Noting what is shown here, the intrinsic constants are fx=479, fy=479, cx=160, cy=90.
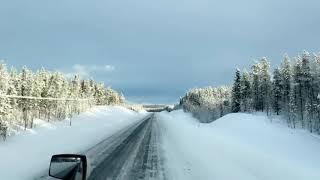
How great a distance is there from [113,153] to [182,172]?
22.3 ft

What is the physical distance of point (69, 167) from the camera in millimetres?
4676

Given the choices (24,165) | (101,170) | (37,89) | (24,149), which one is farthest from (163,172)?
(37,89)

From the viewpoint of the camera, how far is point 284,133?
48219mm

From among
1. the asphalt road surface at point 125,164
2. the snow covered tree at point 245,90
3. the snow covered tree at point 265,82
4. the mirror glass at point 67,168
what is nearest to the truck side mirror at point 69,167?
the mirror glass at point 67,168

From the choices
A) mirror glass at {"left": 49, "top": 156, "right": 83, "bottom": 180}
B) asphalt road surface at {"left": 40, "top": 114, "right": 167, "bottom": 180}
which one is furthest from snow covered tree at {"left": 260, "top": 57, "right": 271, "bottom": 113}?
mirror glass at {"left": 49, "top": 156, "right": 83, "bottom": 180}

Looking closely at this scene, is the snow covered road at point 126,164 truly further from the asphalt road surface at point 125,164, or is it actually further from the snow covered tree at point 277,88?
the snow covered tree at point 277,88

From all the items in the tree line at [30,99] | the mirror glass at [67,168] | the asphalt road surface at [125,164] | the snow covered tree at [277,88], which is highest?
the snow covered tree at [277,88]

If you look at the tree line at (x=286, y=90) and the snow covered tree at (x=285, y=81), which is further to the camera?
the snow covered tree at (x=285, y=81)

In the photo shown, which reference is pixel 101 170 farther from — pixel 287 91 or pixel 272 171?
pixel 287 91

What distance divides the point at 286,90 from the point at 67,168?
291 ft

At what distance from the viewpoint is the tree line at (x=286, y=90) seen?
263 ft

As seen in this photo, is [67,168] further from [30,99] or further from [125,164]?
[30,99]

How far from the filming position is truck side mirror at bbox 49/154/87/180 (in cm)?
444

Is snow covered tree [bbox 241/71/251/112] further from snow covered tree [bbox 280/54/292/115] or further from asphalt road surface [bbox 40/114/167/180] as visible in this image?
asphalt road surface [bbox 40/114/167/180]
